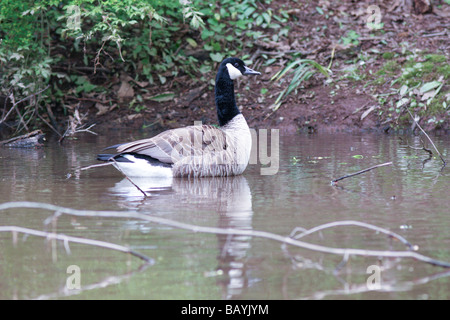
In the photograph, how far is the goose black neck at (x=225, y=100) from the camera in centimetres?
990

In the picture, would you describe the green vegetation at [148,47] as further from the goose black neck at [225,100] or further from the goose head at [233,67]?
the goose black neck at [225,100]

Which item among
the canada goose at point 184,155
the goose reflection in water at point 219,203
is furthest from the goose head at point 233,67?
the goose reflection in water at point 219,203

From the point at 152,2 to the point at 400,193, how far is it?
832 cm

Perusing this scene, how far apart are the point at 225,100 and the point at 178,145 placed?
133 cm

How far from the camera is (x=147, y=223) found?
6320 mm

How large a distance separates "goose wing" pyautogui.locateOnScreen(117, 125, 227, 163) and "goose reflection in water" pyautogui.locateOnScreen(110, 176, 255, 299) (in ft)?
1.17

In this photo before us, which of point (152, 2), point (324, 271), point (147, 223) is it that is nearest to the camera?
point (324, 271)

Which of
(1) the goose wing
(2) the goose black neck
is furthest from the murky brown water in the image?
A: (2) the goose black neck

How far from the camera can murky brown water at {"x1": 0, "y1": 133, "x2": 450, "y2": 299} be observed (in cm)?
453

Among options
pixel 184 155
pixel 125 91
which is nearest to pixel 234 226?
pixel 184 155

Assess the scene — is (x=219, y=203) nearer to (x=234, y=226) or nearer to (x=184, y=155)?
(x=234, y=226)

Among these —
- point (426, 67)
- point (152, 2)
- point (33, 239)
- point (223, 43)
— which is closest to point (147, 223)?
point (33, 239)

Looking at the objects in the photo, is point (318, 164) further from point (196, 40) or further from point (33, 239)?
point (196, 40)
